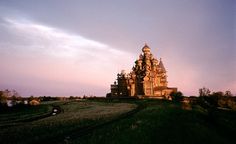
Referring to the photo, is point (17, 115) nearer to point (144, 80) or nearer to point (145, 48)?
point (144, 80)

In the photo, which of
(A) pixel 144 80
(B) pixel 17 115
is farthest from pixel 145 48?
(B) pixel 17 115

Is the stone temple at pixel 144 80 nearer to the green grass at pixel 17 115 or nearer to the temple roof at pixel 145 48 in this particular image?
the temple roof at pixel 145 48

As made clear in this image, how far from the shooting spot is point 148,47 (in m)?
118

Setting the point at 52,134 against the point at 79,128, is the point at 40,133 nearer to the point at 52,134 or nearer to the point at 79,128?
the point at 52,134

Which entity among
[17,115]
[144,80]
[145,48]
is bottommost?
[17,115]

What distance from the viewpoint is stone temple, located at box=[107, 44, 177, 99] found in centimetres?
10562

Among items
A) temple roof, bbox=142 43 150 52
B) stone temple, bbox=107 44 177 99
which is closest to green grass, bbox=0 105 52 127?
stone temple, bbox=107 44 177 99

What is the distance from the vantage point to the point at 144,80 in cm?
10600

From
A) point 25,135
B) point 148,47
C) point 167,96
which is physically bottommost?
point 25,135

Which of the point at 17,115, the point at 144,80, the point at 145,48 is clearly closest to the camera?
the point at 17,115

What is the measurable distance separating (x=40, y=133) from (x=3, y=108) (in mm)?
48915

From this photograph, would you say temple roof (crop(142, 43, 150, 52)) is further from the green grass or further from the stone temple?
the green grass

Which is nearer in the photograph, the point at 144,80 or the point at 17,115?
the point at 17,115

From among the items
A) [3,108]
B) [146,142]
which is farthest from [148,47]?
[146,142]
